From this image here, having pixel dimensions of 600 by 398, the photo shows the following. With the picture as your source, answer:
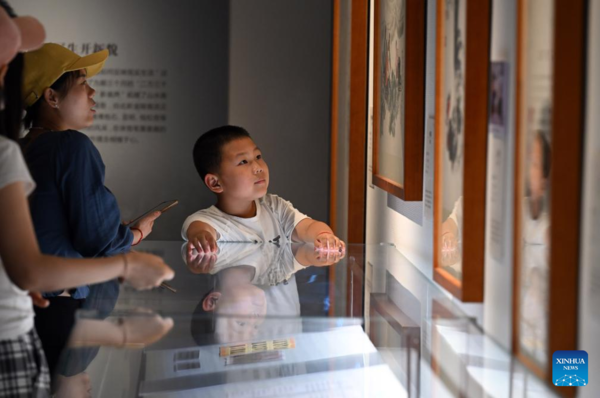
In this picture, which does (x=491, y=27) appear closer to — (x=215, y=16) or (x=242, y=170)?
(x=242, y=170)

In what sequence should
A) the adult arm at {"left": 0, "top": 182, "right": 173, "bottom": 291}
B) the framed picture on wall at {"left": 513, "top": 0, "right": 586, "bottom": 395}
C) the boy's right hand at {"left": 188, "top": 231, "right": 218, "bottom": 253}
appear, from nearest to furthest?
the adult arm at {"left": 0, "top": 182, "right": 173, "bottom": 291}, the framed picture on wall at {"left": 513, "top": 0, "right": 586, "bottom": 395}, the boy's right hand at {"left": 188, "top": 231, "right": 218, "bottom": 253}

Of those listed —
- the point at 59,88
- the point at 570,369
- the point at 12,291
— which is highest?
the point at 59,88

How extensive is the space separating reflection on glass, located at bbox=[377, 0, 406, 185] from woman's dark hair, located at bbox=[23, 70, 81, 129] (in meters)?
0.89

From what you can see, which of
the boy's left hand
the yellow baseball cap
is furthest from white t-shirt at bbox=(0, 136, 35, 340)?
the boy's left hand

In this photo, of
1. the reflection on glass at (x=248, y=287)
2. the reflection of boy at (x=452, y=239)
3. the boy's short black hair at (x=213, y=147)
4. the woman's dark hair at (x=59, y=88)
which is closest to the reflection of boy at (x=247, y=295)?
the reflection on glass at (x=248, y=287)

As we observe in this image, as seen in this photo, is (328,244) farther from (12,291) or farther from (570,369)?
(12,291)

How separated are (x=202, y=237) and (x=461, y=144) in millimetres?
672

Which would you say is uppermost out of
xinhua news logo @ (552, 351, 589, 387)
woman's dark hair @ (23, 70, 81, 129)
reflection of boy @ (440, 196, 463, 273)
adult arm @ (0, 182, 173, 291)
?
woman's dark hair @ (23, 70, 81, 129)

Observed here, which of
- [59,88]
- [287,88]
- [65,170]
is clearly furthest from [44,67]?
[287,88]

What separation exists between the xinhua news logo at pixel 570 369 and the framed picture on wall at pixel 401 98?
974 mm

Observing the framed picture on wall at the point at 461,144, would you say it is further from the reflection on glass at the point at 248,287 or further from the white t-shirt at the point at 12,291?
the white t-shirt at the point at 12,291

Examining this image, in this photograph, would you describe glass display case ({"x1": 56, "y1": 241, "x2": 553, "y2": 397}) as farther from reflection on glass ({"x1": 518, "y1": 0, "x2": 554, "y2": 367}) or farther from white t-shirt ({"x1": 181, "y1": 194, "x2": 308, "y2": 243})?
white t-shirt ({"x1": 181, "y1": 194, "x2": 308, "y2": 243})

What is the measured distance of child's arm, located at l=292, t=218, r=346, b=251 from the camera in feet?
6.09

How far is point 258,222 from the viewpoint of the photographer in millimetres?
Answer: 2176
